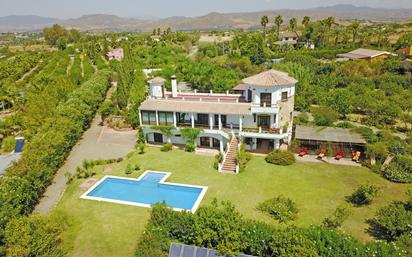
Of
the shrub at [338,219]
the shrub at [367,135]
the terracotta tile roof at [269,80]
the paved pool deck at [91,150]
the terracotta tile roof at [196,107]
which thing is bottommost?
the paved pool deck at [91,150]

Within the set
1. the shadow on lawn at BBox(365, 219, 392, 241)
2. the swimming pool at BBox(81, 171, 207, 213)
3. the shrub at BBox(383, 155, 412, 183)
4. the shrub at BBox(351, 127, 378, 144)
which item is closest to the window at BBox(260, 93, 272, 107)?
the shrub at BBox(351, 127, 378, 144)

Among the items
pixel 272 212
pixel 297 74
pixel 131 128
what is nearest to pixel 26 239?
pixel 272 212

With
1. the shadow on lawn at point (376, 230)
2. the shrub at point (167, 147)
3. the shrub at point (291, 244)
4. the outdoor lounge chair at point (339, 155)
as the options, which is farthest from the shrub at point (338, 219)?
the shrub at point (167, 147)

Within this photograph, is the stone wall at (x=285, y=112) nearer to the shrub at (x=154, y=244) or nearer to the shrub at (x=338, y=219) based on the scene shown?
the shrub at (x=338, y=219)

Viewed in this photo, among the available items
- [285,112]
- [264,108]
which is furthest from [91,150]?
[285,112]

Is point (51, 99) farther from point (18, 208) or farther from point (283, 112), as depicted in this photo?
point (283, 112)
